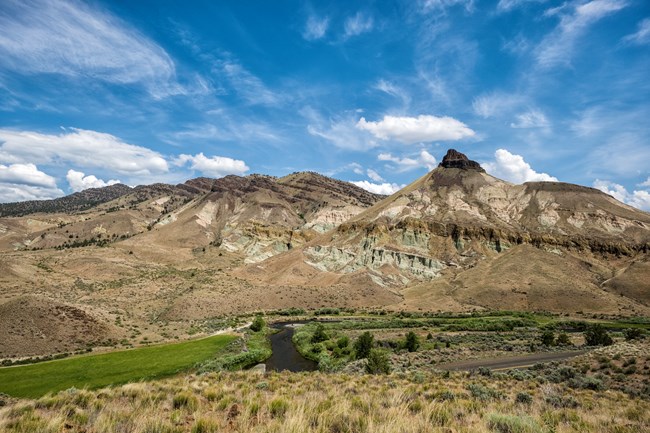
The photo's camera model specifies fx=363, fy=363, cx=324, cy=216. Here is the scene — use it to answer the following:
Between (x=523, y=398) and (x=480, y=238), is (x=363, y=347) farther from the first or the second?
(x=480, y=238)

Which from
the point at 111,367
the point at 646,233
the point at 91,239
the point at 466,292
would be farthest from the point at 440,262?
the point at 91,239

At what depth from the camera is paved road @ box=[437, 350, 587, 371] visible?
95.8ft

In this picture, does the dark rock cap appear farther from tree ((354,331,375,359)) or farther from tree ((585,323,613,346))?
tree ((354,331,375,359))

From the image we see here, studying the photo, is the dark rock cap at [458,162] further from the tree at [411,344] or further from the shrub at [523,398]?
the shrub at [523,398]

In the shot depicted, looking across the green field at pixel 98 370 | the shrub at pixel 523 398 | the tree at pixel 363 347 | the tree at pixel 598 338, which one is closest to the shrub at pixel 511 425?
the shrub at pixel 523 398

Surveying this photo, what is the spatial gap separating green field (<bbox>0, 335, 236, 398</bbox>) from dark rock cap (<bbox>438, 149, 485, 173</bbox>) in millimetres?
152263

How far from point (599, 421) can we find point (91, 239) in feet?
653

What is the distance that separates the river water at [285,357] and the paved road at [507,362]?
13307 millimetres

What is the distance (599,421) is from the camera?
9.01 metres

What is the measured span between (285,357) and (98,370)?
18.7 m

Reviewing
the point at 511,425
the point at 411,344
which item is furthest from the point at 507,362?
the point at 511,425

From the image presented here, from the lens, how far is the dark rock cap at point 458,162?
166250mm

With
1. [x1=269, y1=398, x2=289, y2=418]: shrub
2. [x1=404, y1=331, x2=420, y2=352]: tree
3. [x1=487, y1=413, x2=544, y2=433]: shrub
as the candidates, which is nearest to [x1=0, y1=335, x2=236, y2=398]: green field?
[x1=269, y1=398, x2=289, y2=418]: shrub

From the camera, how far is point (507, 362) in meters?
31.5
